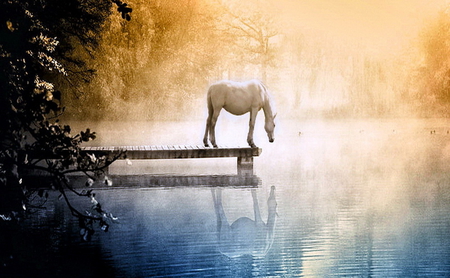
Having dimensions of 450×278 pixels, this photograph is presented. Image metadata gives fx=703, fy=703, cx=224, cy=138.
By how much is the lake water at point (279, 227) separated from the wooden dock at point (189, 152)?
32 cm

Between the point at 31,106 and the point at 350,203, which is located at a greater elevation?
the point at 31,106

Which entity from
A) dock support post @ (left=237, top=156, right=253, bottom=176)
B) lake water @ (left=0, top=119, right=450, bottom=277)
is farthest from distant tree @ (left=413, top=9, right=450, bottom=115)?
dock support post @ (left=237, top=156, right=253, bottom=176)

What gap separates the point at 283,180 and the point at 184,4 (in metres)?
13.0

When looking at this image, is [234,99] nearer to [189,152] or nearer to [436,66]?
[189,152]

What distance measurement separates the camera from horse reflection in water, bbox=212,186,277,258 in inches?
170

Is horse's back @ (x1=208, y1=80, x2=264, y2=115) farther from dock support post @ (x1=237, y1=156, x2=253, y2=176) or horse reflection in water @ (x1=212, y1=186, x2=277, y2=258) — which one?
horse reflection in water @ (x1=212, y1=186, x2=277, y2=258)

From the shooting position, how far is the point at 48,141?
9.50 feet

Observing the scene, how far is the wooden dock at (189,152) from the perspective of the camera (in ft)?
24.1

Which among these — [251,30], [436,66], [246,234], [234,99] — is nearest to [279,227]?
[246,234]

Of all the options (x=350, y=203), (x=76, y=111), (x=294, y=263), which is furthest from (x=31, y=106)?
(x=76, y=111)

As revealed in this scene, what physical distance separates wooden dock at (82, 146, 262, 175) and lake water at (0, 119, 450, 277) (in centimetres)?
32

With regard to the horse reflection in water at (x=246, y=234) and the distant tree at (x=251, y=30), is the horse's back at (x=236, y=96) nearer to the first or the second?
the horse reflection in water at (x=246, y=234)

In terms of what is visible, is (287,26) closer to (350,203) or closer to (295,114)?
(295,114)

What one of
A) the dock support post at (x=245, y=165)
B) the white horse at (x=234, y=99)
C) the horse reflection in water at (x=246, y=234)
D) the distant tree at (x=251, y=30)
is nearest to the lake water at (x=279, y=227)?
the horse reflection in water at (x=246, y=234)
